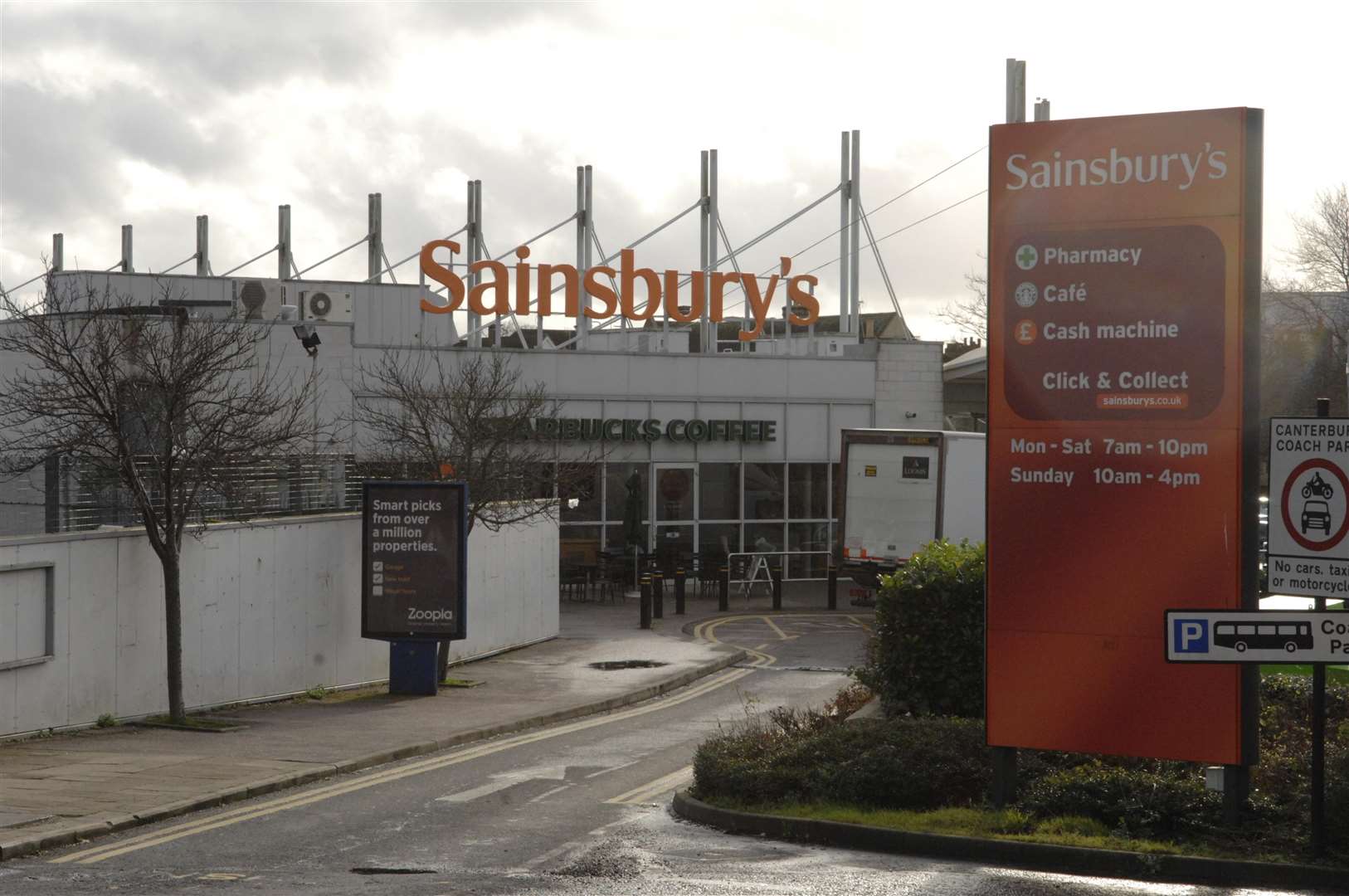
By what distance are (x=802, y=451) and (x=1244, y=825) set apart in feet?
97.9

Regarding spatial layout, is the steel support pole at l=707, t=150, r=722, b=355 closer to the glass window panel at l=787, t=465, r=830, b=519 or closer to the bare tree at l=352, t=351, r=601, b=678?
the glass window panel at l=787, t=465, r=830, b=519

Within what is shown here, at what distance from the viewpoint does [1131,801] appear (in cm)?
1027

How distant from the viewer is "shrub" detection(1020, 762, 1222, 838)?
1007 cm

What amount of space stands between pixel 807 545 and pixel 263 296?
1527 cm

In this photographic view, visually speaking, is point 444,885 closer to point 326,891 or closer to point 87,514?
point 326,891

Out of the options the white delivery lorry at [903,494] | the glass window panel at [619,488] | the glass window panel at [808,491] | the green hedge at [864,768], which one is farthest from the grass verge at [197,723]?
the glass window panel at [808,491]

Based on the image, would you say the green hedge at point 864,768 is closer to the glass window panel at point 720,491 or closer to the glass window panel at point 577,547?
the glass window panel at point 577,547

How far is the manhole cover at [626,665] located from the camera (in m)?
23.4

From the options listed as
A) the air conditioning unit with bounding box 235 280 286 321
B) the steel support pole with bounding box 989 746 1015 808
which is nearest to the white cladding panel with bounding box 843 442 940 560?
the air conditioning unit with bounding box 235 280 286 321

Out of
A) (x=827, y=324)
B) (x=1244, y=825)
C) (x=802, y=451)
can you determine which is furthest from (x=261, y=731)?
(x=827, y=324)

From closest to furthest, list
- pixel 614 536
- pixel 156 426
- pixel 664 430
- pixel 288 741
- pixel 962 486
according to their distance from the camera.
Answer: pixel 288 741, pixel 156 426, pixel 962 486, pixel 614 536, pixel 664 430

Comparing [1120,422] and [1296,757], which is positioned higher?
[1120,422]

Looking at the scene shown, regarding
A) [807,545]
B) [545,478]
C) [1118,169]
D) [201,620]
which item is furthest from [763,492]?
[1118,169]

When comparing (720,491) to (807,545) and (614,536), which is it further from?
(614,536)
